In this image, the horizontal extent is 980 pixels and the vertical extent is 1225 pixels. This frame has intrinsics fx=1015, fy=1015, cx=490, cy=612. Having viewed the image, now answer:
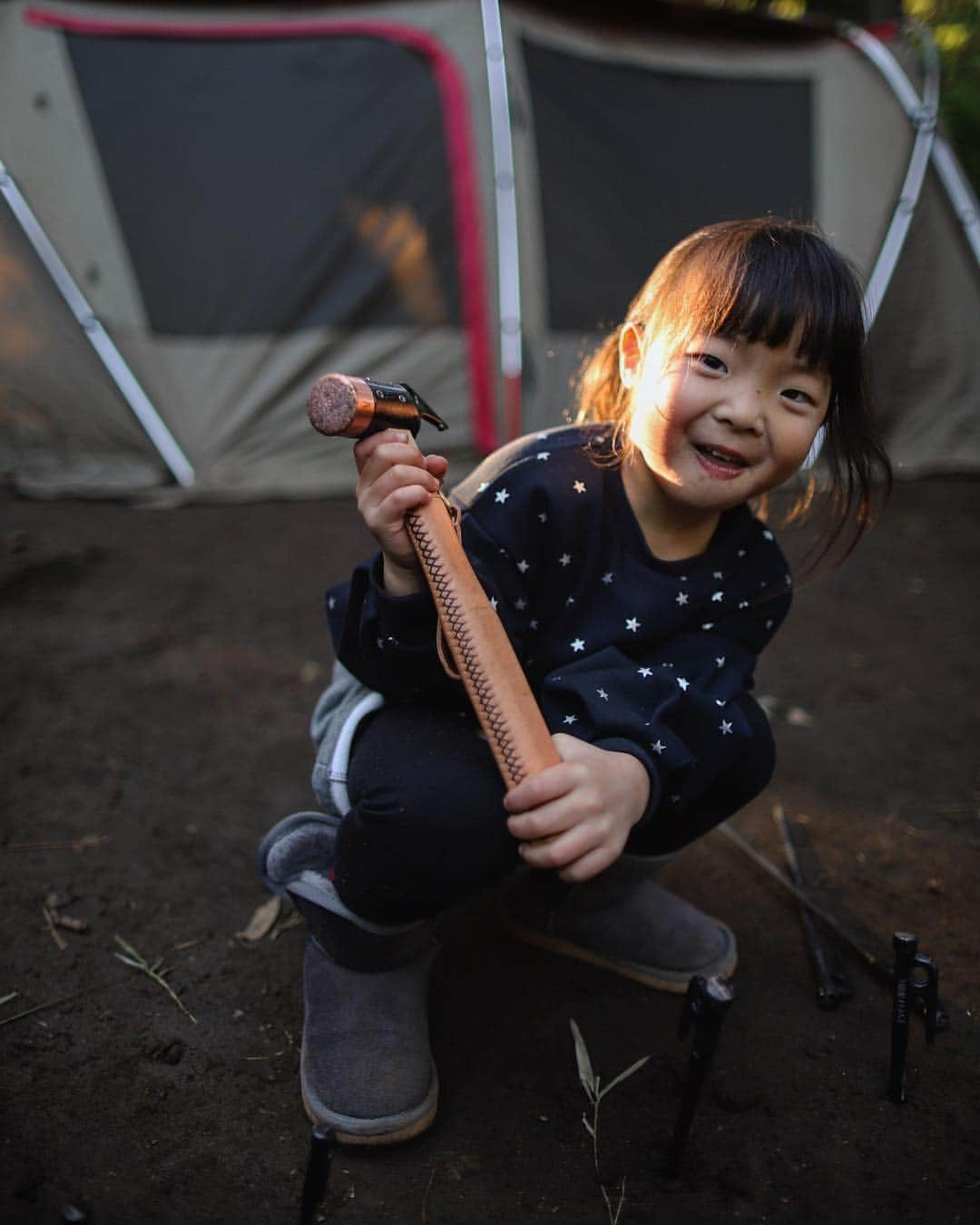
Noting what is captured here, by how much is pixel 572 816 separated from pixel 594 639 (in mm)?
428

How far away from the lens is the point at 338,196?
4305 millimetres

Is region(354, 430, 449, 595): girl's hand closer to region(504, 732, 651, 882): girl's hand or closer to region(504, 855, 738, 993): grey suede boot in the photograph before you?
region(504, 732, 651, 882): girl's hand

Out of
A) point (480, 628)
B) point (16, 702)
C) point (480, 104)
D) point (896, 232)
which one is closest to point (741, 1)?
point (896, 232)

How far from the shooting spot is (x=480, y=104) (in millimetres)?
4238

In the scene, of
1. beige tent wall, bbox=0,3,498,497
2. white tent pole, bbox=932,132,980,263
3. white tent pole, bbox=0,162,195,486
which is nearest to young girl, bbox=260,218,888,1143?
beige tent wall, bbox=0,3,498,497

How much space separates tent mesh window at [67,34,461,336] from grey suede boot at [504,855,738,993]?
321cm

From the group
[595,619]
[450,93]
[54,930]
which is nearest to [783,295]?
[595,619]

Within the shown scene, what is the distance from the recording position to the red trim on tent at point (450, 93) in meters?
4.11

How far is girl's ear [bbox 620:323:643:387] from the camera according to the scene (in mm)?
1593

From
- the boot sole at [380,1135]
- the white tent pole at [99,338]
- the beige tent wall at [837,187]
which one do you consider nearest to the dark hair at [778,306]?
the boot sole at [380,1135]

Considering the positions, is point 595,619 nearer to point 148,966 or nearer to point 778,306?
point 778,306

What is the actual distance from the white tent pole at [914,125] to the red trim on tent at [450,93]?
189 centimetres

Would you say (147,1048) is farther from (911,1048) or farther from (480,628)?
(911,1048)

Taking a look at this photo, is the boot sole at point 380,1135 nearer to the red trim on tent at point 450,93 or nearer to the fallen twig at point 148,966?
the fallen twig at point 148,966
